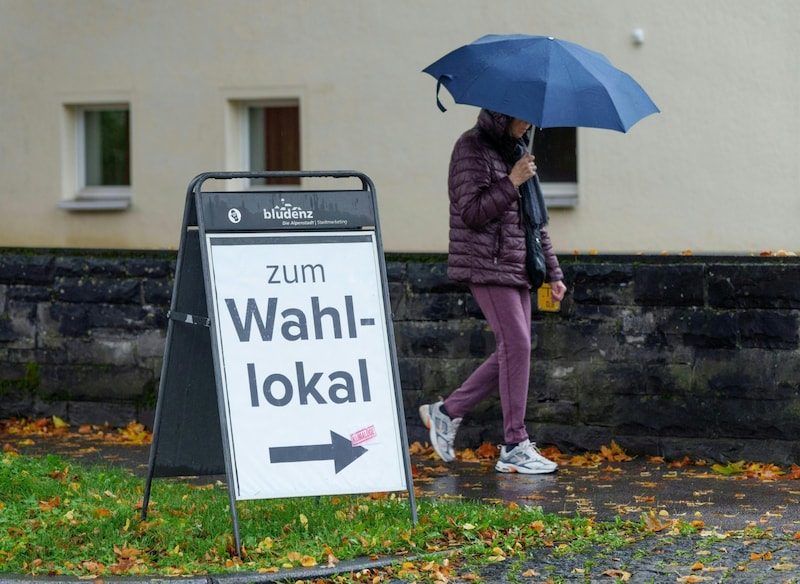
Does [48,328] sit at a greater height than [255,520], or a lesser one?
greater

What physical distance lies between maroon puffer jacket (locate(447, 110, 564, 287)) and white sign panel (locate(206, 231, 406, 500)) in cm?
137

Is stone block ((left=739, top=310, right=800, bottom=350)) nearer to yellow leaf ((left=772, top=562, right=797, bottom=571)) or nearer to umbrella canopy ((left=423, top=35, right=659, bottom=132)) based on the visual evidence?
umbrella canopy ((left=423, top=35, right=659, bottom=132))

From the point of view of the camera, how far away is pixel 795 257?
8.46 m

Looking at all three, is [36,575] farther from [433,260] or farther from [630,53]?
[630,53]

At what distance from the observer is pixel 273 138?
13.4 m

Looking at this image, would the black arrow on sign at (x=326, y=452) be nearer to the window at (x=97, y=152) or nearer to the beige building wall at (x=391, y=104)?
the beige building wall at (x=391, y=104)

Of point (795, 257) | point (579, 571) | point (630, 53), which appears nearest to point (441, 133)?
point (630, 53)

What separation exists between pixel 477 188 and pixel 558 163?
468 centimetres

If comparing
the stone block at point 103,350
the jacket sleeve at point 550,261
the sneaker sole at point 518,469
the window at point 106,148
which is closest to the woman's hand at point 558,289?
the jacket sleeve at point 550,261

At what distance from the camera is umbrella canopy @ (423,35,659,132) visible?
7.27m

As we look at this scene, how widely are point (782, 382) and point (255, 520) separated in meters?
3.34

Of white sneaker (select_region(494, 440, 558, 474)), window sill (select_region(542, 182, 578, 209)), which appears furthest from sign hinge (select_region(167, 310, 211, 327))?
window sill (select_region(542, 182, 578, 209))

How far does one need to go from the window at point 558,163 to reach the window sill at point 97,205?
383 cm

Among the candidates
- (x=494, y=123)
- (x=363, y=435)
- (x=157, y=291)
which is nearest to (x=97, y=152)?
(x=157, y=291)
